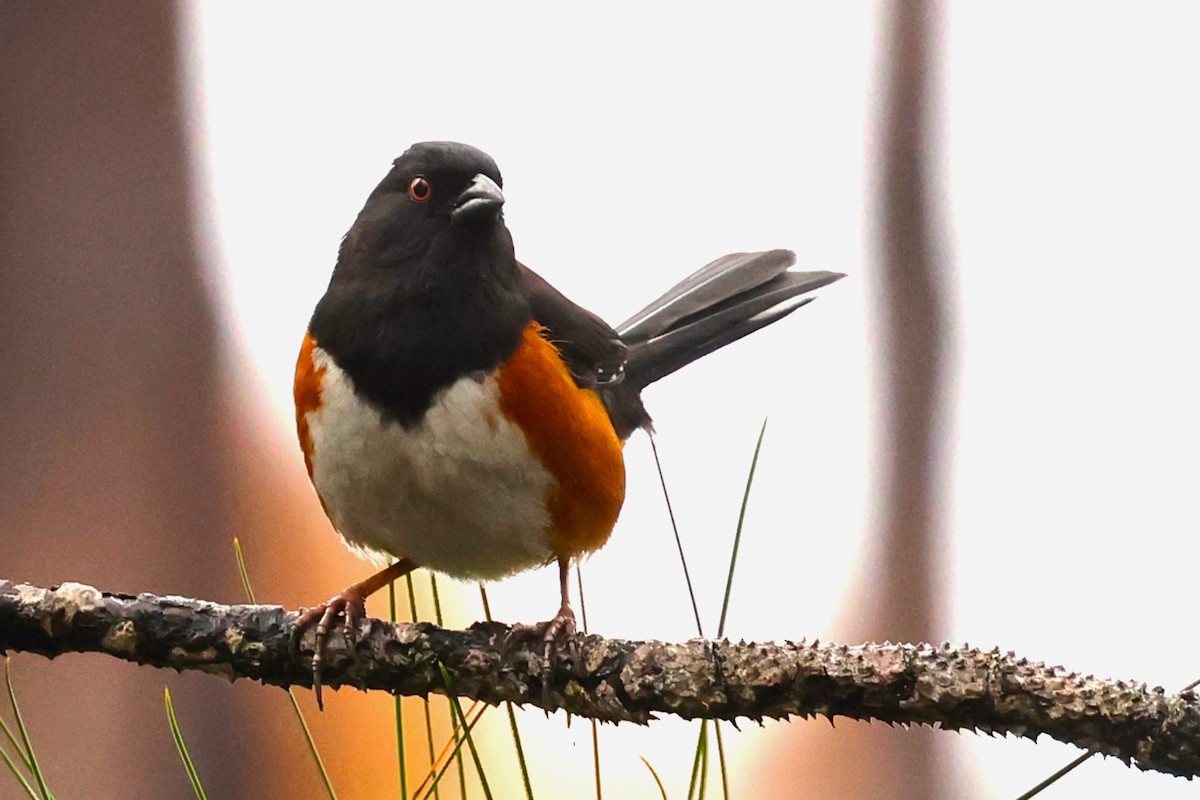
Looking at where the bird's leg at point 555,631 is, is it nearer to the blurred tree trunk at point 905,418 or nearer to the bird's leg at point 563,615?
the bird's leg at point 563,615

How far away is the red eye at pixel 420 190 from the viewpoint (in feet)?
5.64

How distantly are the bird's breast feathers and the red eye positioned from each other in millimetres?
237

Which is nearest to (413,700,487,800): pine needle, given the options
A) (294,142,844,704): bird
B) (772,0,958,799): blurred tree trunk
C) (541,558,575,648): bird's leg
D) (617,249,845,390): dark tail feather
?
(541,558,575,648): bird's leg

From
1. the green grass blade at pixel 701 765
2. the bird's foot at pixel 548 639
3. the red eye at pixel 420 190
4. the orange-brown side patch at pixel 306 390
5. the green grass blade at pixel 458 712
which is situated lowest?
the green grass blade at pixel 701 765

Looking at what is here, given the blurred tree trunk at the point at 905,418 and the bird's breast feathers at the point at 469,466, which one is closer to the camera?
the bird's breast feathers at the point at 469,466

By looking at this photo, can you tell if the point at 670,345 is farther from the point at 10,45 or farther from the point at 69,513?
the point at 10,45

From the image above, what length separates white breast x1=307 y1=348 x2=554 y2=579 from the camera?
1.58 metres

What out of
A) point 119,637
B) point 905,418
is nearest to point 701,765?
point 119,637

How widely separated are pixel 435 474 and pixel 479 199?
38 cm

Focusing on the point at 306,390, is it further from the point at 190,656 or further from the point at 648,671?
the point at 648,671

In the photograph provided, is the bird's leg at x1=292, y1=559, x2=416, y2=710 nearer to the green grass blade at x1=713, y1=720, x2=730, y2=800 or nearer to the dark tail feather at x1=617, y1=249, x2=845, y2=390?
the green grass blade at x1=713, y1=720, x2=730, y2=800

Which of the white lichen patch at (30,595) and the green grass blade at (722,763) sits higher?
the white lichen patch at (30,595)

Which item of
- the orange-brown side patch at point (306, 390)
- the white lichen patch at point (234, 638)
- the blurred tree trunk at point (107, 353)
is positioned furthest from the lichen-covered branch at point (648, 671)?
the blurred tree trunk at point (107, 353)

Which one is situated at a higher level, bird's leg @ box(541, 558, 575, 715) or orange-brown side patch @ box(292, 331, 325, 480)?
orange-brown side patch @ box(292, 331, 325, 480)
